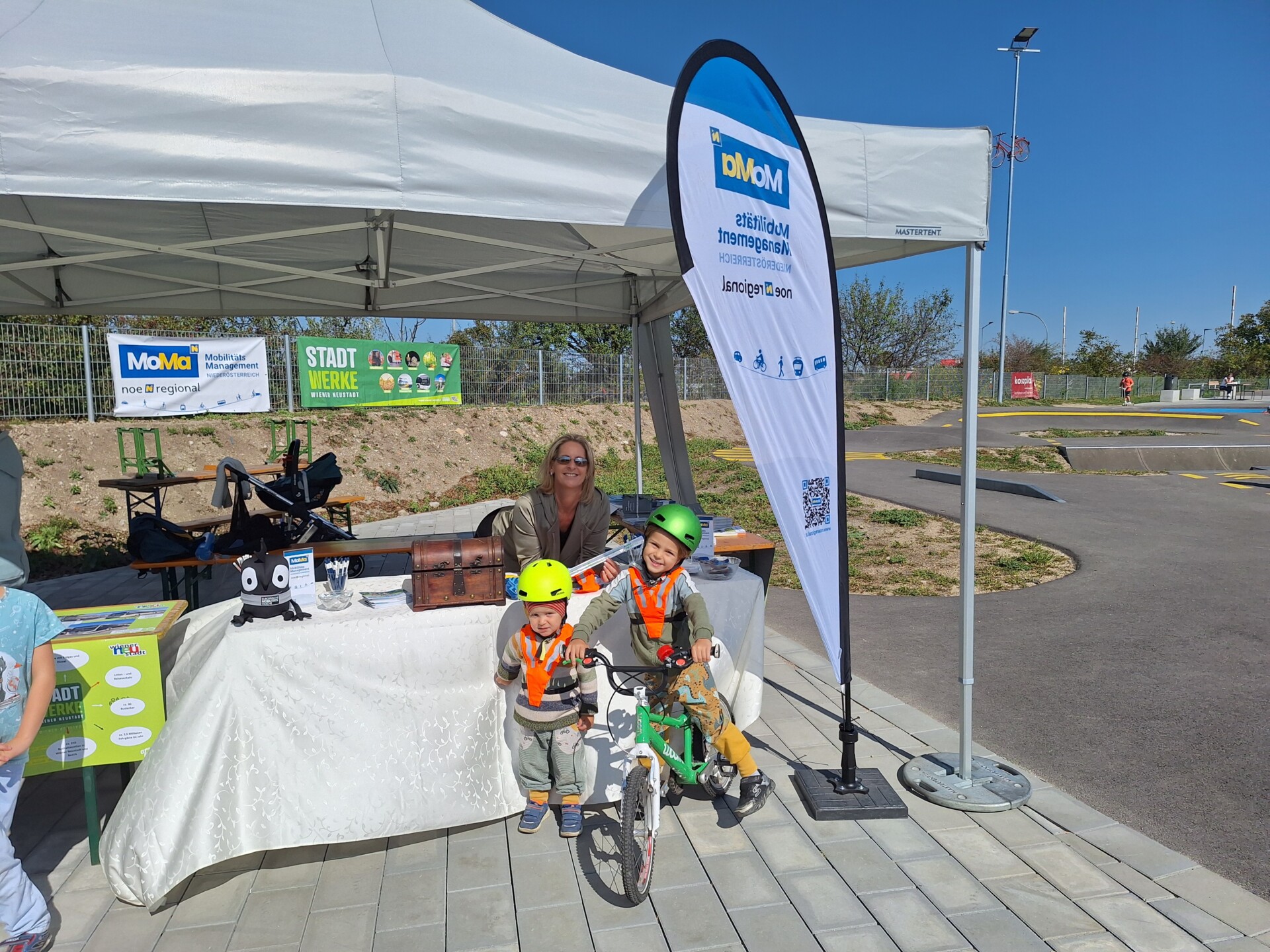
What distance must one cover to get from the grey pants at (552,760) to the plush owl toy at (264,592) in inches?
39.5

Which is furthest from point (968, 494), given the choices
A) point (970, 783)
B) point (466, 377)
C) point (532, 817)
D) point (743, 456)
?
point (743, 456)

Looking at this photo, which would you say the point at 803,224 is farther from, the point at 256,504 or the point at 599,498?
the point at 256,504

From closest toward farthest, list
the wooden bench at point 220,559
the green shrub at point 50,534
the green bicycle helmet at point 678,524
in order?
the green bicycle helmet at point 678,524
the wooden bench at point 220,559
the green shrub at point 50,534

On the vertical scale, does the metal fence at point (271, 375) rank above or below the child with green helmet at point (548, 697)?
above

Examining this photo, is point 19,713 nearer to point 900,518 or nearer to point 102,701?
point 102,701

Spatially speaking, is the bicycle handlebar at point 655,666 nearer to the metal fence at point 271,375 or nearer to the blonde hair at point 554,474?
the blonde hair at point 554,474

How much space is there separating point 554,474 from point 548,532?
12.0 inches

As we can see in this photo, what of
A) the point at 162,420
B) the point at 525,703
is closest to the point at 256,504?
the point at 162,420

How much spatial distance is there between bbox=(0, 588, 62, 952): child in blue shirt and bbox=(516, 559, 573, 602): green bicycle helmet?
4.65 ft

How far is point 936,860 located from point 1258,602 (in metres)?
5.39

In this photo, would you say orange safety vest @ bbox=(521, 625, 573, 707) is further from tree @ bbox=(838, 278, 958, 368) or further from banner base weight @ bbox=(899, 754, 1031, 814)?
tree @ bbox=(838, 278, 958, 368)

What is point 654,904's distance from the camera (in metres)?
2.55

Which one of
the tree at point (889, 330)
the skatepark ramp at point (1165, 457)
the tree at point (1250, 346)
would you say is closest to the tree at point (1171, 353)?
the tree at point (1250, 346)

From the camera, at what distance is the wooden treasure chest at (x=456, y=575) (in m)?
3.01
